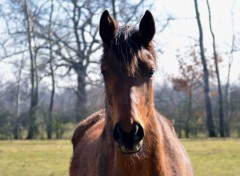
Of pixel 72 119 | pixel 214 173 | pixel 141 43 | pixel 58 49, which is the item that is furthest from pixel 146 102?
pixel 58 49

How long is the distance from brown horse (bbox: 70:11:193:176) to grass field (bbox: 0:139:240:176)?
310 inches

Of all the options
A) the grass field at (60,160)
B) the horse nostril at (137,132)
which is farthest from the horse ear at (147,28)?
the grass field at (60,160)

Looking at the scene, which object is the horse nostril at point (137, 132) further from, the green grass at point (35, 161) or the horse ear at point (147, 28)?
the green grass at point (35, 161)

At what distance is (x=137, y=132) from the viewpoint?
314 cm

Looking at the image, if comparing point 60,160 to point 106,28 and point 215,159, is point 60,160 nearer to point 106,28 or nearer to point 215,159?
point 215,159

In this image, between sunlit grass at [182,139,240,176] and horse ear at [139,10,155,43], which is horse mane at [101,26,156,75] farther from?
sunlit grass at [182,139,240,176]

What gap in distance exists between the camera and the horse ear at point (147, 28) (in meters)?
3.83

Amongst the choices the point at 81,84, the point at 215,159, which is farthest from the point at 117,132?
the point at 81,84

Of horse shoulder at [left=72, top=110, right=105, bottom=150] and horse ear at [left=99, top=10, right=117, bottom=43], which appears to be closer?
horse ear at [left=99, top=10, right=117, bottom=43]

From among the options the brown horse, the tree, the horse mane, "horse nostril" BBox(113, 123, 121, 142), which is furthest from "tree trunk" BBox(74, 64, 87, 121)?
"horse nostril" BBox(113, 123, 121, 142)

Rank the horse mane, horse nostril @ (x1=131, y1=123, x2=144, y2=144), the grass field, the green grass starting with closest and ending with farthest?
horse nostril @ (x1=131, y1=123, x2=144, y2=144)
the horse mane
the grass field
the green grass

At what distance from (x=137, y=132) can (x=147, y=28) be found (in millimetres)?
1097

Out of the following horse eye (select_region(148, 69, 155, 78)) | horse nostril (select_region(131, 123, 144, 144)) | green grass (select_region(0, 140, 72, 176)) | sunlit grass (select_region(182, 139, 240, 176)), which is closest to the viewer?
horse nostril (select_region(131, 123, 144, 144))

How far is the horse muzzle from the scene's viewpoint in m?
3.11
